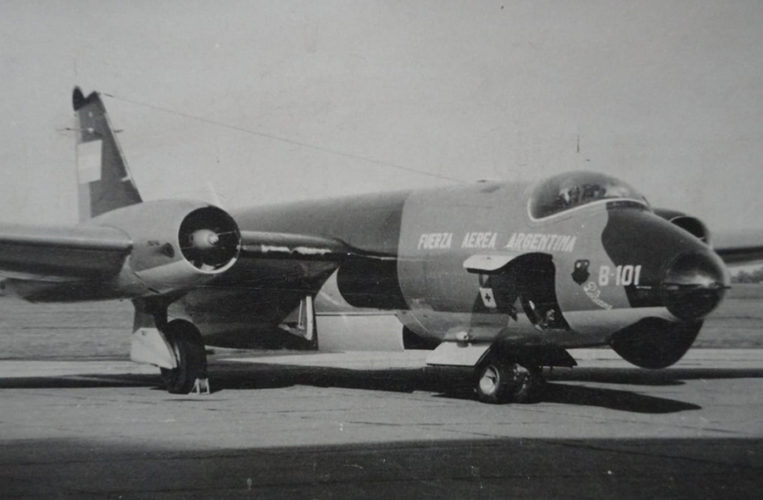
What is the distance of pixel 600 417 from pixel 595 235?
219 cm

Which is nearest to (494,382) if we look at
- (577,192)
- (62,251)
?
(577,192)

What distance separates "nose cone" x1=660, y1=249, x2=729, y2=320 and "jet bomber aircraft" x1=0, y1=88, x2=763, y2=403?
15mm

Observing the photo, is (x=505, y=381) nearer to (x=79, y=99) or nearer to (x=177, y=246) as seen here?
(x=177, y=246)

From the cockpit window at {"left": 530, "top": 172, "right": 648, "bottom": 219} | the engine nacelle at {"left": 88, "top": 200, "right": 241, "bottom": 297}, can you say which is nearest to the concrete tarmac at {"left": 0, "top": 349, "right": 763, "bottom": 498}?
the engine nacelle at {"left": 88, "top": 200, "right": 241, "bottom": 297}

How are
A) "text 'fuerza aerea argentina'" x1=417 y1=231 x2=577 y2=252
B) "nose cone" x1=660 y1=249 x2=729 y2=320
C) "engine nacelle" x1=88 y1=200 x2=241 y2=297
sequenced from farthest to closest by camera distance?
1. "engine nacelle" x1=88 y1=200 x2=241 y2=297
2. "text 'fuerza aerea argentina'" x1=417 y1=231 x2=577 y2=252
3. "nose cone" x1=660 y1=249 x2=729 y2=320

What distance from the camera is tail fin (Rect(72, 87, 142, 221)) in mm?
17594

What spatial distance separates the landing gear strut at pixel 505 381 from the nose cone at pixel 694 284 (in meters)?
2.78

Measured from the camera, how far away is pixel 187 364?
14781 millimetres

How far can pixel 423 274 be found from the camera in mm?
13531

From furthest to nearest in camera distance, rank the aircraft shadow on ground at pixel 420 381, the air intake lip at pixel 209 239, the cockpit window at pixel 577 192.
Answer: the air intake lip at pixel 209 239, the aircraft shadow on ground at pixel 420 381, the cockpit window at pixel 577 192

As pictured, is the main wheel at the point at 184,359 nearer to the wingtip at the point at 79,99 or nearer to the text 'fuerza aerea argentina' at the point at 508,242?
the text 'fuerza aerea argentina' at the point at 508,242

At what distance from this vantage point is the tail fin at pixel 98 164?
1759 cm

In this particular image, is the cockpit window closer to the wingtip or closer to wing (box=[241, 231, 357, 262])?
wing (box=[241, 231, 357, 262])

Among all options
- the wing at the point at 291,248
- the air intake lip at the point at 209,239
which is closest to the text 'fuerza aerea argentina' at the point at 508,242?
the wing at the point at 291,248
